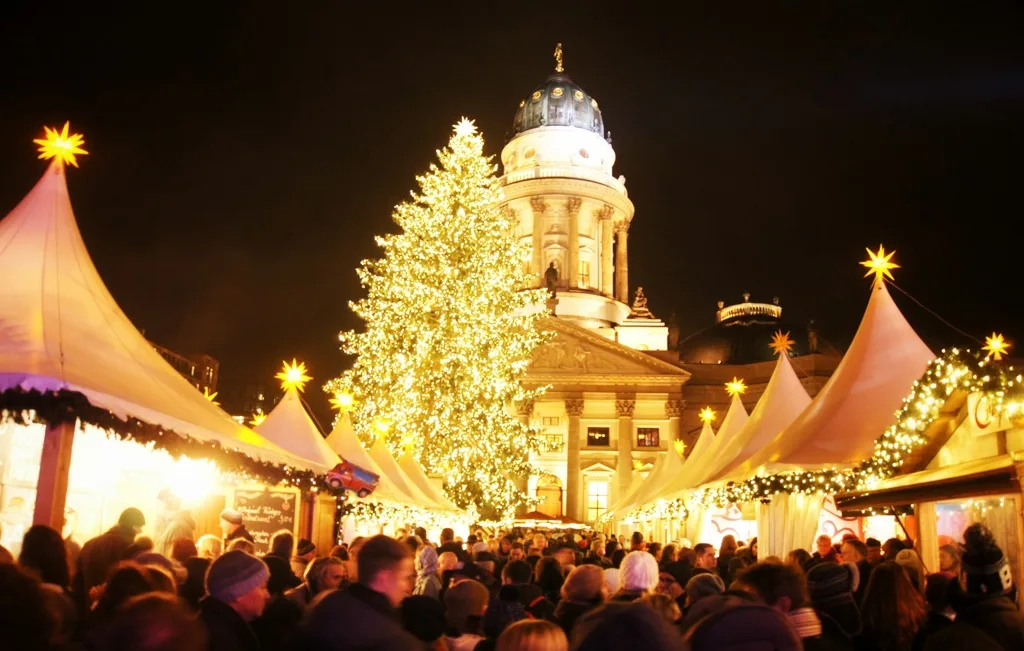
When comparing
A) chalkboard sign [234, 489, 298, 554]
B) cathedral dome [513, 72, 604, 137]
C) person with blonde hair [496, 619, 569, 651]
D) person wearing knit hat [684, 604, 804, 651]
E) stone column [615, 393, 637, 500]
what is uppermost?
cathedral dome [513, 72, 604, 137]

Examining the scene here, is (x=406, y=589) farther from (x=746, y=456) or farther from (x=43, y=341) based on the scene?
(x=746, y=456)

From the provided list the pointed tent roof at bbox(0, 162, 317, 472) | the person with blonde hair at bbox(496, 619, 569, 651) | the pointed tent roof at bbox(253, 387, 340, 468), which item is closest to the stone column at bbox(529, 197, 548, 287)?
the pointed tent roof at bbox(253, 387, 340, 468)

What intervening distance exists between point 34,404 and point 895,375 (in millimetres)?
11463

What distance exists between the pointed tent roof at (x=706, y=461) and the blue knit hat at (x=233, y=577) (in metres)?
14.4

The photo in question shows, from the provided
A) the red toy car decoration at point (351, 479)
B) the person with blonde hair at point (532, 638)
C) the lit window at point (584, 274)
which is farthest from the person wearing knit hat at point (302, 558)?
the lit window at point (584, 274)

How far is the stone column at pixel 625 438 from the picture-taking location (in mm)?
63719

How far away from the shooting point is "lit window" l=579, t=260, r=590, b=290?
76.8m

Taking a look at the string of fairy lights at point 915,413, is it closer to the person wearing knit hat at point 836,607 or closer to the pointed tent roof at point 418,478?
the person wearing knit hat at point 836,607

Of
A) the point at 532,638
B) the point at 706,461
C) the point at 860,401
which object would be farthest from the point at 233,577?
the point at 706,461

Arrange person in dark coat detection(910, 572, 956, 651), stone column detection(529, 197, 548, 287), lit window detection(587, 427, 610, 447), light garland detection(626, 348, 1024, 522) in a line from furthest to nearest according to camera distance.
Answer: stone column detection(529, 197, 548, 287) → lit window detection(587, 427, 610, 447) → light garland detection(626, 348, 1024, 522) → person in dark coat detection(910, 572, 956, 651)

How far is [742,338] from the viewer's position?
81625mm

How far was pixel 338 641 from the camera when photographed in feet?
11.4

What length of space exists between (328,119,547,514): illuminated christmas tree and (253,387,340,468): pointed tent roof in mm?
13714

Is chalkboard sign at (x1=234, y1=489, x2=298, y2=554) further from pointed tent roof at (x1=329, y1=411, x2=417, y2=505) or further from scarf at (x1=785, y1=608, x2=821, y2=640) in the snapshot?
scarf at (x1=785, y1=608, x2=821, y2=640)
